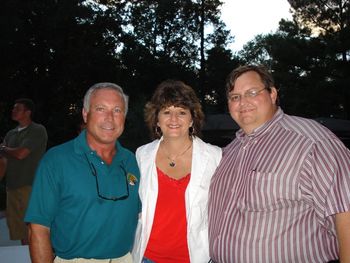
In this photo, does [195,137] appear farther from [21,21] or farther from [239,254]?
[21,21]

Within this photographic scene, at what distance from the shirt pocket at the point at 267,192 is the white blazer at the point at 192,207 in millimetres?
588

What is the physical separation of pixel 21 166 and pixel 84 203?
3.81 metres

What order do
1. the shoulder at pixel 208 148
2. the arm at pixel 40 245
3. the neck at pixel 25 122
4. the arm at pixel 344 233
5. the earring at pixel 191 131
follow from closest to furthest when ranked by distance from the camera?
1. the arm at pixel 344 233
2. the arm at pixel 40 245
3. the shoulder at pixel 208 148
4. the earring at pixel 191 131
5. the neck at pixel 25 122

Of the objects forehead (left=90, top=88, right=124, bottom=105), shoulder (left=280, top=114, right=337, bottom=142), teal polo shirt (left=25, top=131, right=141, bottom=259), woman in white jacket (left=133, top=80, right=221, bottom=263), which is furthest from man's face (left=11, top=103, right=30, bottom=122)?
shoulder (left=280, top=114, right=337, bottom=142)

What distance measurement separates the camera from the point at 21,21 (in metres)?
18.9

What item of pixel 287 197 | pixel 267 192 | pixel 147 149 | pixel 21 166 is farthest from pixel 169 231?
pixel 21 166

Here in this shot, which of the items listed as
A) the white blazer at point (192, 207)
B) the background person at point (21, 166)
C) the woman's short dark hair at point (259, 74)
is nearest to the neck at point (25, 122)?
the background person at point (21, 166)

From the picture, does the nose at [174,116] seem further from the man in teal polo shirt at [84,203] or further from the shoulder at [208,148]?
the man in teal polo shirt at [84,203]

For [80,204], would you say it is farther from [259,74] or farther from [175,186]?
[259,74]

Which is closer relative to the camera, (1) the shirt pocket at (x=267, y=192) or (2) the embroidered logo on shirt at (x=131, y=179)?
(1) the shirt pocket at (x=267, y=192)

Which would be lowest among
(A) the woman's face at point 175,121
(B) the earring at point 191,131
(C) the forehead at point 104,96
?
(B) the earring at point 191,131

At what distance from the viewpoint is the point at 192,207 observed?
10.3 feet

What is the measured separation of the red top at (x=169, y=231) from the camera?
10.3 ft

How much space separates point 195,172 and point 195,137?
47cm
